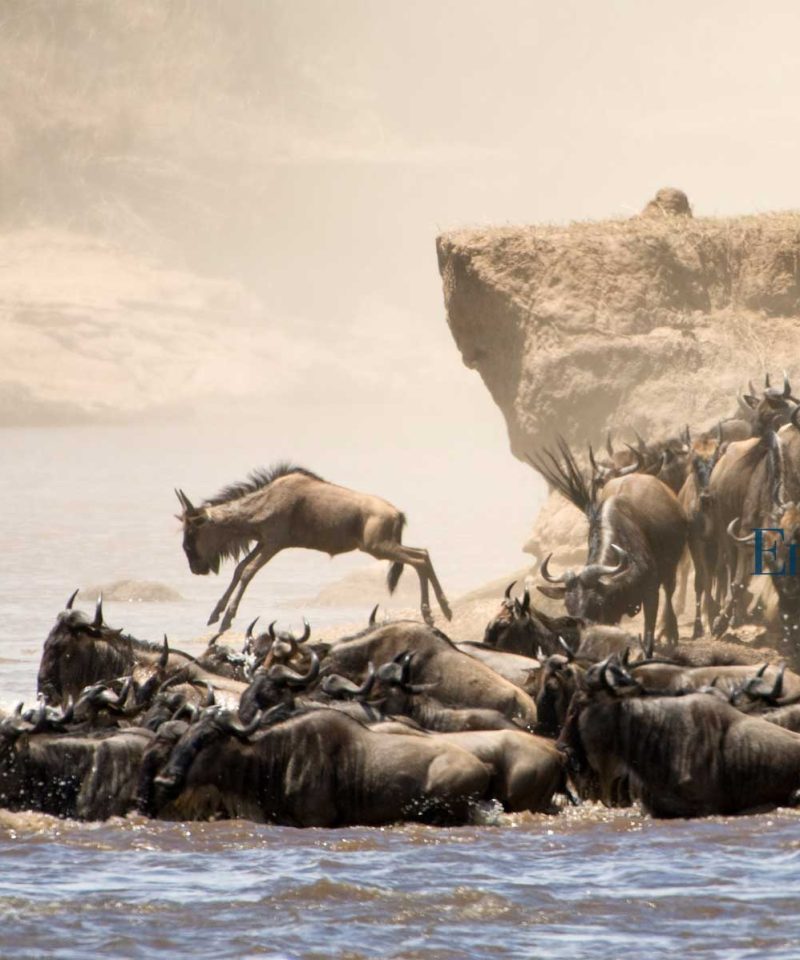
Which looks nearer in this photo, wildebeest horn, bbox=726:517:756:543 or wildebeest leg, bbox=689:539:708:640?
wildebeest horn, bbox=726:517:756:543

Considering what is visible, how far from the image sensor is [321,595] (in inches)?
1080

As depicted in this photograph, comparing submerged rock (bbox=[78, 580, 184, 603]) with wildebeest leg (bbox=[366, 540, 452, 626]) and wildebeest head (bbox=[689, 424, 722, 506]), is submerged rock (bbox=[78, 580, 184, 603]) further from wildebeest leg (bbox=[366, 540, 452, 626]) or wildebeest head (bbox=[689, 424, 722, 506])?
wildebeest head (bbox=[689, 424, 722, 506])

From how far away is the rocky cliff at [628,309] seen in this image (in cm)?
1964

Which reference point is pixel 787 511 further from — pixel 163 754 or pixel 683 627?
pixel 163 754

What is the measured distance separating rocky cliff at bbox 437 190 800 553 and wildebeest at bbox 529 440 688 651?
364 cm

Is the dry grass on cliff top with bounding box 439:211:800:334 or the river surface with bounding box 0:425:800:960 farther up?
the dry grass on cliff top with bounding box 439:211:800:334

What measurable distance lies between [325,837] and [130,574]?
107ft

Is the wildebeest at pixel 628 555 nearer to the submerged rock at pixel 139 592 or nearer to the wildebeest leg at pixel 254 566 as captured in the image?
the wildebeest leg at pixel 254 566

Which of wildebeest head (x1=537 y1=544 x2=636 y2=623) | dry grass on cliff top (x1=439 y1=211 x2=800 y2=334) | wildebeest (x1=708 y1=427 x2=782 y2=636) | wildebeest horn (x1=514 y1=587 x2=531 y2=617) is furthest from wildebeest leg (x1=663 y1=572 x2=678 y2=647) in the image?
dry grass on cliff top (x1=439 y1=211 x2=800 y2=334)

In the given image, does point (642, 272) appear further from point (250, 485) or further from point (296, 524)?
point (250, 485)

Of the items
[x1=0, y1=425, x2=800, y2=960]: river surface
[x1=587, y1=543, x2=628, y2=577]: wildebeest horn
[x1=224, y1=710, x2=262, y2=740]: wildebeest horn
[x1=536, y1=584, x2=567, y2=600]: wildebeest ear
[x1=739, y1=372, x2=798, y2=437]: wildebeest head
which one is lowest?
[x1=0, y1=425, x2=800, y2=960]: river surface

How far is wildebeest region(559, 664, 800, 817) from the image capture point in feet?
32.4

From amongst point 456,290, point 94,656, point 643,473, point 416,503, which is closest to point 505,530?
point 416,503

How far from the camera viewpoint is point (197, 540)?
59.3 ft
